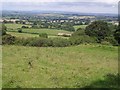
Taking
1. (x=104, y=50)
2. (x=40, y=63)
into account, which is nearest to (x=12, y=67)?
(x=40, y=63)

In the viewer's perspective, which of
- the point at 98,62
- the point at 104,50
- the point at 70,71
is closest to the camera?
the point at 70,71

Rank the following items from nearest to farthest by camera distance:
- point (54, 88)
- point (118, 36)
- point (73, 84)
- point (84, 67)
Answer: point (54, 88), point (73, 84), point (84, 67), point (118, 36)

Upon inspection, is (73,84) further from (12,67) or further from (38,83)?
(12,67)

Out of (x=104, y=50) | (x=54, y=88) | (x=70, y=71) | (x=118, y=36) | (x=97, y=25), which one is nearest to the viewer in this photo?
(x=54, y=88)

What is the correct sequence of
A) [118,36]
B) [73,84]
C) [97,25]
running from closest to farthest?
[73,84] < [118,36] < [97,25]

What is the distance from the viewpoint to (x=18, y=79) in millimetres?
11953

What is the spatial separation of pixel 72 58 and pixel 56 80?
6.84 m

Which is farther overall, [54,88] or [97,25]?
[97,25]

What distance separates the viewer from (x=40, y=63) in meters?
16.3

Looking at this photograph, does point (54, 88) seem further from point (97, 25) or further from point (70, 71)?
point (97, 25)

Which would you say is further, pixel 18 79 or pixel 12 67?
pixel 12 67

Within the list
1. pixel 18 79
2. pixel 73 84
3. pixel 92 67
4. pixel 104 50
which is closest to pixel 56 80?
pixel 73 84

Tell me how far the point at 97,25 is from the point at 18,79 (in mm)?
39590

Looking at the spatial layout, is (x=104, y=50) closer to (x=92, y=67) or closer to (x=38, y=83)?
(x=92, y=67)
